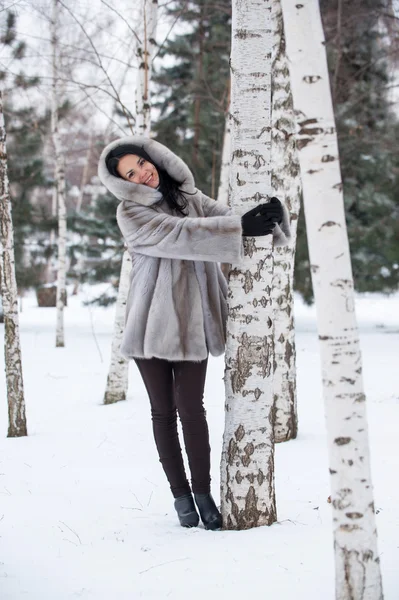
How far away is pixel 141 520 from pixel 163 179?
1.74 meters

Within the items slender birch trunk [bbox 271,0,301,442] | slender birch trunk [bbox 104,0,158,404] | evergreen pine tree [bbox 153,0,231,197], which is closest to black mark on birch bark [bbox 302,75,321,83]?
slender birch trunk [bbox 271,0,301,442]

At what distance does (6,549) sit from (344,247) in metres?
2.09

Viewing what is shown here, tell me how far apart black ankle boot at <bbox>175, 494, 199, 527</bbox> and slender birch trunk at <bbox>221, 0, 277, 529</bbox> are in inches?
9.3

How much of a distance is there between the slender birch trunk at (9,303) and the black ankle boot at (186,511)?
118 inches

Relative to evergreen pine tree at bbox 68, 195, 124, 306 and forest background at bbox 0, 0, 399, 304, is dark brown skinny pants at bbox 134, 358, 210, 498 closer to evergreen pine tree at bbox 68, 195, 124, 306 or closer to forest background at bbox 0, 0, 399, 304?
forest background at bbox 0, 0, 399, 304

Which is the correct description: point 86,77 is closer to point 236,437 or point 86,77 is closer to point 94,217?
point 94,217

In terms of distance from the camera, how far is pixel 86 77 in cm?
1270

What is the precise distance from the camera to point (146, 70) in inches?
273

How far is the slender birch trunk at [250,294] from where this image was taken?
9.24 ft

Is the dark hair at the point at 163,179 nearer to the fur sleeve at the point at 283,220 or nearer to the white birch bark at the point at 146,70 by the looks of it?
the fur sleeve at the point at 283,220

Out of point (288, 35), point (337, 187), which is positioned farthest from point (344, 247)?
point (288, 35)

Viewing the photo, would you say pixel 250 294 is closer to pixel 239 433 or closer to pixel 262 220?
pixel 262 220

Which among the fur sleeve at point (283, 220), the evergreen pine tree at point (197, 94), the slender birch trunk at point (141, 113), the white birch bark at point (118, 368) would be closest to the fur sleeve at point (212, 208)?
the fur sleeve at point (283, 220)

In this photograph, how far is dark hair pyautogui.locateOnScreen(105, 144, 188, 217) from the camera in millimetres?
2996
